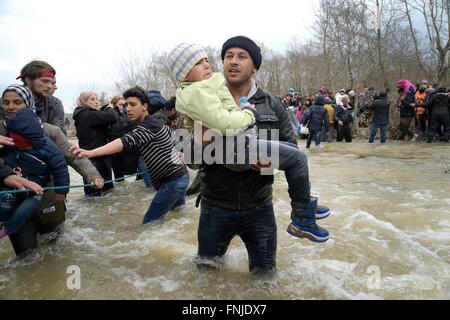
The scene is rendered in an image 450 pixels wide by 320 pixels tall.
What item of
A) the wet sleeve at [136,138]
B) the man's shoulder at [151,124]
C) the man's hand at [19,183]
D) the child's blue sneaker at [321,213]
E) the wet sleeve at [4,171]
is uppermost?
the man's shoulder at [151,124]

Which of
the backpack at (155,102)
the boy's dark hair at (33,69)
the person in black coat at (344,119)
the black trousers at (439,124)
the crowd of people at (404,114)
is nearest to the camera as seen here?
the boy's dark hair at (33,69)

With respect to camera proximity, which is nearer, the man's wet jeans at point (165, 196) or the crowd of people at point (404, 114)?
the man's wet jeans at point (165, 196)

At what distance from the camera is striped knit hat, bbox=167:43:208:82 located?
7.09 ft

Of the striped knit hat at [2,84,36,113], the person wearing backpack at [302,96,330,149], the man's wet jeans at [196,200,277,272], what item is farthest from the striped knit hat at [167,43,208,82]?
the person wearing backpack at [302,96,330,149]

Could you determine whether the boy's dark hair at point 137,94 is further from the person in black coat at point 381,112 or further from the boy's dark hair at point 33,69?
the person in black coat at point 381,112

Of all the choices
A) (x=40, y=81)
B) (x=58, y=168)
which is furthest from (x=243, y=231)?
(x=40, y=81)

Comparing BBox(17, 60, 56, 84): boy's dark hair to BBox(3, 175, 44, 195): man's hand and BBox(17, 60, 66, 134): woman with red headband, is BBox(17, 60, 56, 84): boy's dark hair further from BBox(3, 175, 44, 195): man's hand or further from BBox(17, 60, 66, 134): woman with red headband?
BBox(3, 175, 44, 195): man's hand

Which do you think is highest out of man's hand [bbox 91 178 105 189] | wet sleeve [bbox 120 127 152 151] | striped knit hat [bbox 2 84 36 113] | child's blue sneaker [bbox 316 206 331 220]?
striped knit hat [bbox 2 84 36 113]

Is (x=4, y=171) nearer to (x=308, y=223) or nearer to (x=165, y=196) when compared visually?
(x=165, y=196)

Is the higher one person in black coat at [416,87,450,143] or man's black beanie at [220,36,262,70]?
man's black beanie at [220,36,262,70]

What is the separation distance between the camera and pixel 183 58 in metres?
2.17

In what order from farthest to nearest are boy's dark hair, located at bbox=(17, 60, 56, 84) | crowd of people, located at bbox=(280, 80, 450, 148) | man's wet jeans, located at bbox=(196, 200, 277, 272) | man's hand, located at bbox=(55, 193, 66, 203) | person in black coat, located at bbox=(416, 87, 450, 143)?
crowd of people, located at bbox=(280, 80, 450, 148)
person in black coat, located at bbox=(416, 87, 450, 143)
boy's dark hair, located at bbox=(17, 60, 56, 84)
man's hand, located at bbox=(55, 193, 66, 203)
man's wet jeans, located at bbox=(196, 200, 277, 272)

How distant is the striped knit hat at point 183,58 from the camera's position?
7.09 ft

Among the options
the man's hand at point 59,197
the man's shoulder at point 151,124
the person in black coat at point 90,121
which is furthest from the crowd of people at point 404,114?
the man's hand at point 59,197
